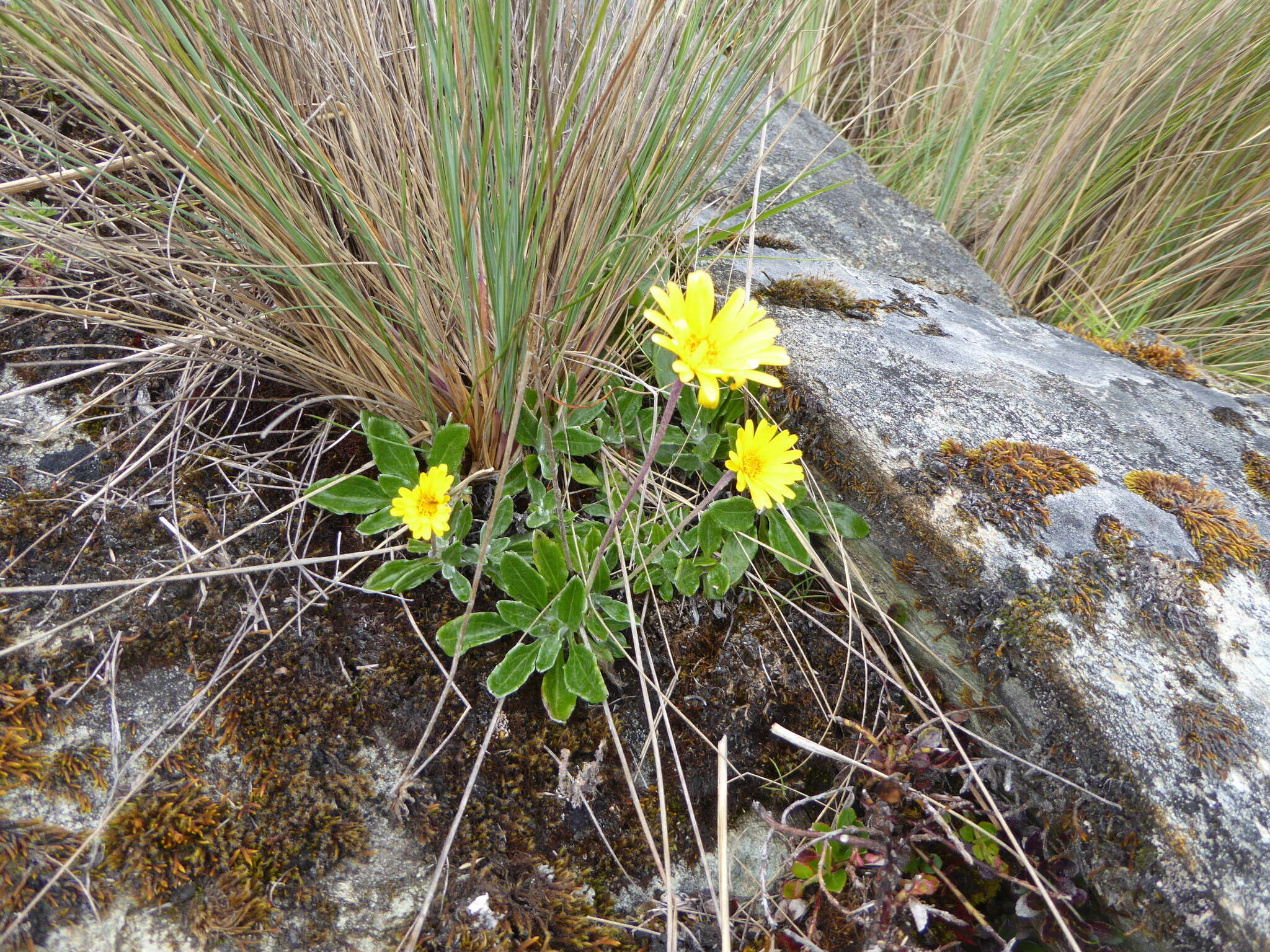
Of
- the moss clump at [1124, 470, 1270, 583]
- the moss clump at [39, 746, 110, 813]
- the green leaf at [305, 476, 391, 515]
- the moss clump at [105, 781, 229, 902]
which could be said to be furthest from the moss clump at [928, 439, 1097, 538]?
the moss clump at [39, 746, 110, 813]

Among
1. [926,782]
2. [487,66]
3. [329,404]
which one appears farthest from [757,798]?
[487,66]

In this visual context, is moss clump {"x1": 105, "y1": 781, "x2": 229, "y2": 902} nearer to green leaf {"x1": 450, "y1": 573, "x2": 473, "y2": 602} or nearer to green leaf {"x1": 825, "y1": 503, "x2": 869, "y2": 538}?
green leaf {"x1": 450, "y1": 573, "x2": 473, "y2": 602}

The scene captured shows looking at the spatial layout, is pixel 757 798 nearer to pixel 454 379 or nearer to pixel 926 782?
pixel 926 782

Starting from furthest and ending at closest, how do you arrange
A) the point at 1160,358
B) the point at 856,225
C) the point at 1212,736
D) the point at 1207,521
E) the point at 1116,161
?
the point at 1116,161 → the point at 856,225 → the point at 1160,358 → the point at 1207,521 → the point at 1212,736

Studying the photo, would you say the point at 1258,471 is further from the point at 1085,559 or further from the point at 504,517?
the point at 504,517

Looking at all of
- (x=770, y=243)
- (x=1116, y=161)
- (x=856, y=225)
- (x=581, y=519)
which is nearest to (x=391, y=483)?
(x=581, y=519)

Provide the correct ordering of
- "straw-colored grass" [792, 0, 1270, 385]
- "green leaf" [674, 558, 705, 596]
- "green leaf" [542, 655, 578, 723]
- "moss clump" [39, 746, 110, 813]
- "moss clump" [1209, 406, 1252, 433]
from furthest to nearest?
"straw-colored grass" [792, 0, 1270, 385]
"moss clump" [1209, 406, 1252, 433]
"green leaf" [674, 558, 705, 596]
"green leaf" [542, 655, 578, 723]
"moss clump" [39, 746, 110, 813]
